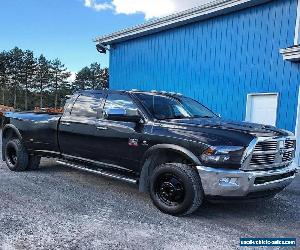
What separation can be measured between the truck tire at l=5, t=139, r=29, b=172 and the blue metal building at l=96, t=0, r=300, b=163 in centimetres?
651

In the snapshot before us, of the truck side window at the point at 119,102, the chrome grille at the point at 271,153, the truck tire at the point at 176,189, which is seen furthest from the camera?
the truck side window at the point at 119,102

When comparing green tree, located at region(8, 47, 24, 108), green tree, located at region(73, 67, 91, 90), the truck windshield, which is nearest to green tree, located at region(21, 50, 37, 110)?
green tree, located at region(8, 47, 24, 108)

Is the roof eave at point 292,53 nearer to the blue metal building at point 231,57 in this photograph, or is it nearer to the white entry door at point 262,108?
the blue metal building at point 231,57

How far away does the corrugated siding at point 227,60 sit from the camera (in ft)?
32.4

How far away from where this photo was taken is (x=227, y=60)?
11.3m

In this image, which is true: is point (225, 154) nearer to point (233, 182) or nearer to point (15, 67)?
point (233, 182)

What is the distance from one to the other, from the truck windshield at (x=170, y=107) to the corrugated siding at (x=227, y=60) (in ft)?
15.0

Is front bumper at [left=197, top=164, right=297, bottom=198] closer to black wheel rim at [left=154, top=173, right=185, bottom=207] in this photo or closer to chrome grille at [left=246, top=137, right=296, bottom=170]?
chrome grille at [left=246, top=137, right=296, bottom=170]

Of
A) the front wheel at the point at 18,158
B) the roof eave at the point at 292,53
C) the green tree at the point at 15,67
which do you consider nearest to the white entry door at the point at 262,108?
the roof eave at the point at 292,53

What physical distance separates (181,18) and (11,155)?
24.6 ft

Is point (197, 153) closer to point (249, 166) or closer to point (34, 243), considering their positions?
point (249, 166)

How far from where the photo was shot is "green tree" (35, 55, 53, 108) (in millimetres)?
70812

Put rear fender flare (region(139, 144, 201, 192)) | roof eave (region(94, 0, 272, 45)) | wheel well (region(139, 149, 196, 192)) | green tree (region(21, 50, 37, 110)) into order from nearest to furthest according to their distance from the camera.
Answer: rear fender flare (region(139, 144, 201, 192))
wheel well (region(139, 149, 196, 192))
roof eave (region(94, 0, 272, 45))
green tree (region(21, 50, 37, 110))

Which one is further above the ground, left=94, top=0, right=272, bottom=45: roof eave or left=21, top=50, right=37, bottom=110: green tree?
left=21, top=50, right=37, bottom=110: green tree
